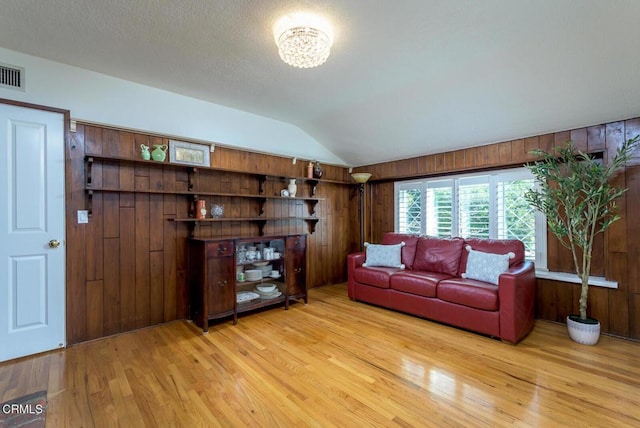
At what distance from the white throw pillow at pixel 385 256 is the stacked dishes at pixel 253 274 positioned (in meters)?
1.49

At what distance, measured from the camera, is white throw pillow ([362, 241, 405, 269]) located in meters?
3.98

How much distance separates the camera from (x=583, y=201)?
8.89 feet

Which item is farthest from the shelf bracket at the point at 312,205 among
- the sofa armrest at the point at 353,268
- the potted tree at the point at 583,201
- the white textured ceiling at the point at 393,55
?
the potted tree at the point at 583,201

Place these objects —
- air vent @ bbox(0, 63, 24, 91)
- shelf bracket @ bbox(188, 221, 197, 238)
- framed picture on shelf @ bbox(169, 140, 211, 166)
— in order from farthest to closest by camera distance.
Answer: shelf bracket @ bbox(188, 221, 197, 238)
framed picture on shelf @ bbox(169, 140, 211, 166)
air vent @ bbox(0, 63, 24, 91)

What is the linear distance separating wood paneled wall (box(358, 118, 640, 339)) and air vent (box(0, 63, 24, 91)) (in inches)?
189

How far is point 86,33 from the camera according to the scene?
217 cm

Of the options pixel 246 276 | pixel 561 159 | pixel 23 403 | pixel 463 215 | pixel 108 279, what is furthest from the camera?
pixel 463 215

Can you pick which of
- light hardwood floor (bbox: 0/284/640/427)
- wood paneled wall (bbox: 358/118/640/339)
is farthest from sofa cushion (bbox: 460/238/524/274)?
light hardwood floor (bbox: 0/284/640/427)

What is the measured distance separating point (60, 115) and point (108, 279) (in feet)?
5.29

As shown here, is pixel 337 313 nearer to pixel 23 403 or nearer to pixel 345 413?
pixel 345 413

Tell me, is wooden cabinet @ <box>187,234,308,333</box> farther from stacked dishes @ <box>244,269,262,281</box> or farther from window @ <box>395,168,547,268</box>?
Answer: window @ <box>395,168,547,268</box>

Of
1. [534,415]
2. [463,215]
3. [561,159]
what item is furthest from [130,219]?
[561,159]

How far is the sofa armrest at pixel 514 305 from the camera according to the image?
8.71ft

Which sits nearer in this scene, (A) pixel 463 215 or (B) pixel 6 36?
(B) pixel 6 36
